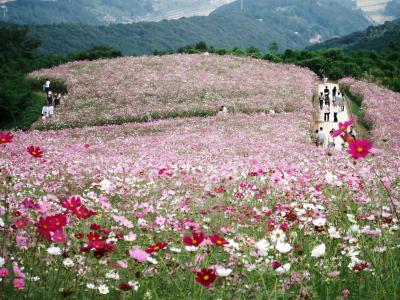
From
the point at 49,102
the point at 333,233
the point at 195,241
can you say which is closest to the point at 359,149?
the point at 333,233

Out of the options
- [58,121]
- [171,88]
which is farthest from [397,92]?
[58,121]

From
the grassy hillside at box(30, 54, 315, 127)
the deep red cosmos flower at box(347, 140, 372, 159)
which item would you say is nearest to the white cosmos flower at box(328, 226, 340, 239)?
the deep red cosmos flower at box(347, 140, 372, 159)

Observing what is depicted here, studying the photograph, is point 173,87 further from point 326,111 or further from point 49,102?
point 326,111

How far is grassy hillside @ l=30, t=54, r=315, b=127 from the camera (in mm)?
34294

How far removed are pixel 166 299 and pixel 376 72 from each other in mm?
50303

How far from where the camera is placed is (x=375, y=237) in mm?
4820

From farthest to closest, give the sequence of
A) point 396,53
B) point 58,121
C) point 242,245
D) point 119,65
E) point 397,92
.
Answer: point 396,53 < point 119,65 < point 397,92 < point 58,121 < point 242,245

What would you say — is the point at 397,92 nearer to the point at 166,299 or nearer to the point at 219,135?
the point at 219,135

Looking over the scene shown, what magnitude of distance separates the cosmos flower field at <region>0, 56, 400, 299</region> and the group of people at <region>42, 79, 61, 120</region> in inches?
622

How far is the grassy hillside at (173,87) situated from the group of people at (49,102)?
653 millimetres

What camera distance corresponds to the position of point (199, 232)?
4.06 m

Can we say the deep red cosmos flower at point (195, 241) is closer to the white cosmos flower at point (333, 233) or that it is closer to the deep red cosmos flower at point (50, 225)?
the deep red cosmos flower at point (50, 225)

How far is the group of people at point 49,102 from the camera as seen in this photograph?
1331 inches

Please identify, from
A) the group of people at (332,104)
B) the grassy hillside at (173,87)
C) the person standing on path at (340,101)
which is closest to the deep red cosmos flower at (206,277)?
the grassy hillside at (173,87)
